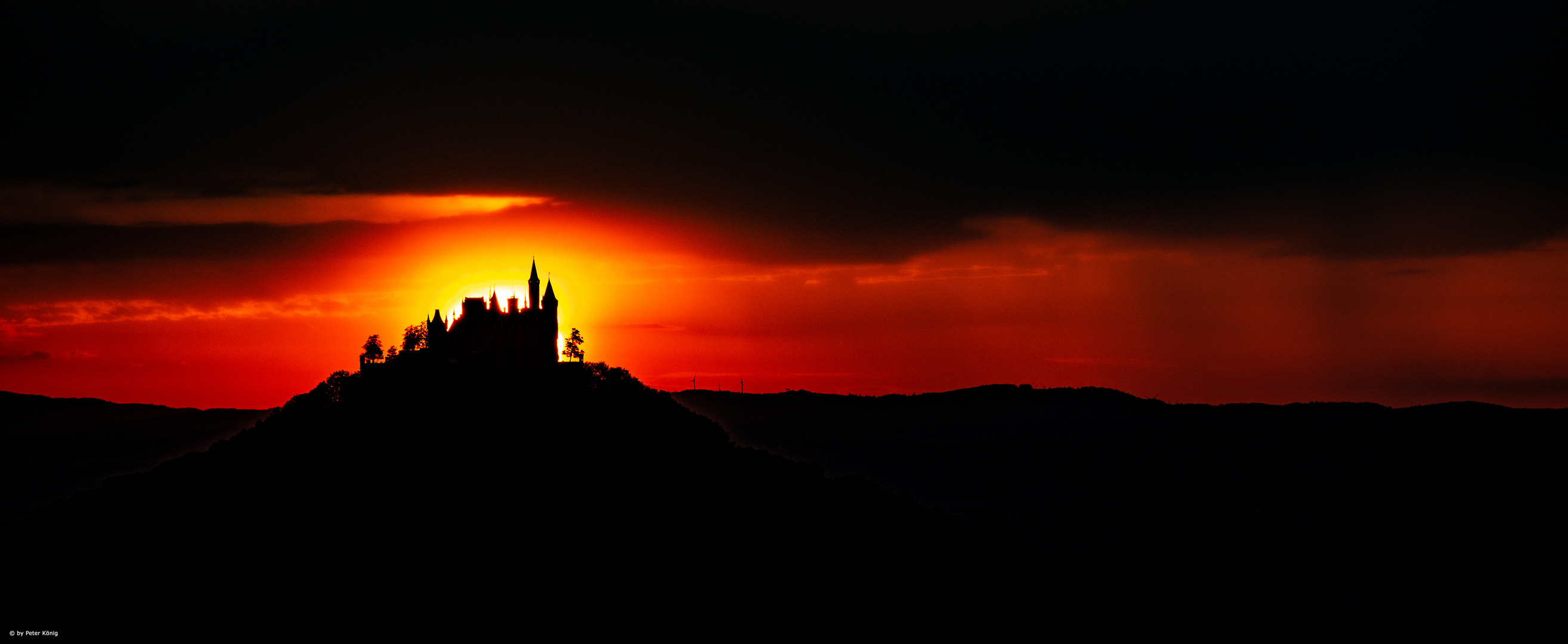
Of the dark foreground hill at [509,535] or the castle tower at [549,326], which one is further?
the castle tower at [549,326]

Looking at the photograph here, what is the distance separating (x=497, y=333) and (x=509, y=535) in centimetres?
4139

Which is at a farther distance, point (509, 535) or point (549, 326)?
point (549, 326)

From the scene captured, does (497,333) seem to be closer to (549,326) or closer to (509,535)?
(549,326)

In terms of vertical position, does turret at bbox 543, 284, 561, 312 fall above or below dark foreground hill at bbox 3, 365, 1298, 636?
above

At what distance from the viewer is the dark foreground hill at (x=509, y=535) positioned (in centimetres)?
6612

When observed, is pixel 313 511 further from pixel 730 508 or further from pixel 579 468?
pixel 730 508

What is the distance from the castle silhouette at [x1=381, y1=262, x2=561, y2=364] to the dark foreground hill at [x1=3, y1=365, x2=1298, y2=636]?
684cm

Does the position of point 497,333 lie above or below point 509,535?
above

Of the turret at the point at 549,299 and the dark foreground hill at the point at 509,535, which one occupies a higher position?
the turret at the point at 549,299

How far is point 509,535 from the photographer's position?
73.6 metres

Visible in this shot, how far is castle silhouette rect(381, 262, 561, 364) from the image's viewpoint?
10619 centimetres

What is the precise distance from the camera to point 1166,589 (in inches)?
4488

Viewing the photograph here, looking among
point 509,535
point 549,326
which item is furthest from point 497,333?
point 509,535

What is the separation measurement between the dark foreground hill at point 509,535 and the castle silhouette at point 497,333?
22.4ft
